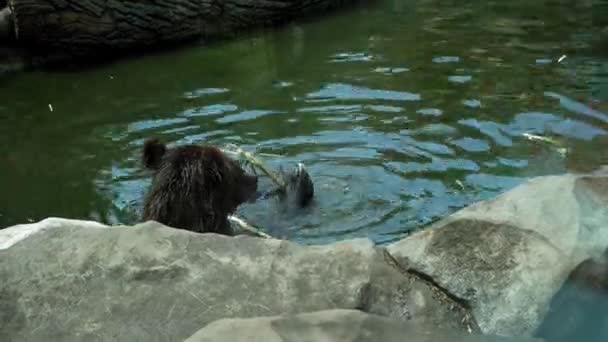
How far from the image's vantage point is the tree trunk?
1117 centimetres

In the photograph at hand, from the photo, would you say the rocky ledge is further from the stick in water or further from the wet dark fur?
the stick in water

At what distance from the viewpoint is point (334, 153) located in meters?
7.32

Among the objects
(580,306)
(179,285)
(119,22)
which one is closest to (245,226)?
(179,285)

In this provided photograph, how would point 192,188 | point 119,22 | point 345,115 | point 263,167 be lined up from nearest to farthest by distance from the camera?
1. point 192,188
2. point 263,167
3. point 345,115
4. point 119,22

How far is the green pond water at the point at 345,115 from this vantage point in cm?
655

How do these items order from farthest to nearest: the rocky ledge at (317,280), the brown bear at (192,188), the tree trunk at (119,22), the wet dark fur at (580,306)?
the tree trunk at (119,22), the brown bear at (192,188), the rocky ledge at (317,280), the wet dark fur at (580,306)

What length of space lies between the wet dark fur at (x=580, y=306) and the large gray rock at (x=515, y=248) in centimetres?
3

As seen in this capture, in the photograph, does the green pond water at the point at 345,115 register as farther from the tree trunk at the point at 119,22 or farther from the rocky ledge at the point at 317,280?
the rocky ledge at the point at 317,280

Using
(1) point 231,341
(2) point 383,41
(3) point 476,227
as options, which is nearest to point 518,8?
(2) point 383,41

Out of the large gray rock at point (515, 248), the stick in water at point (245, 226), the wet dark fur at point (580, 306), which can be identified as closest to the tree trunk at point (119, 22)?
the stick in water at point (245, 226)

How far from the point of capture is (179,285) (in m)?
3.56

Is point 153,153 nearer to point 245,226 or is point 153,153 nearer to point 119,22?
point 245,226

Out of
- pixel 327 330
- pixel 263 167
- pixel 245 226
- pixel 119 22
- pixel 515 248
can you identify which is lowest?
pixel 245 226

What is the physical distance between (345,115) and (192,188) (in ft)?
11.4
